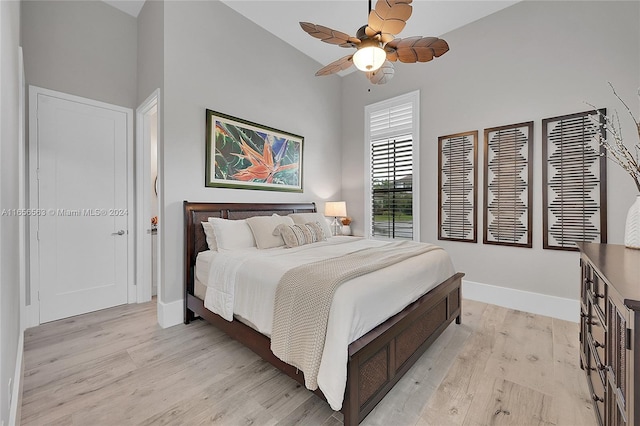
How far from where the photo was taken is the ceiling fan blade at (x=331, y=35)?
214cm

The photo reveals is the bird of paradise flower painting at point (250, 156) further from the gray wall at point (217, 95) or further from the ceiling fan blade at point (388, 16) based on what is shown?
the ceiling fan blade at point (388, 16)

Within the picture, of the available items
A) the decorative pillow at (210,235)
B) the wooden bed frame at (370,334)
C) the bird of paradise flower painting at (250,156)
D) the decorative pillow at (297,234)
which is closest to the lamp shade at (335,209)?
the bird of paradise flower painting at (250,156)

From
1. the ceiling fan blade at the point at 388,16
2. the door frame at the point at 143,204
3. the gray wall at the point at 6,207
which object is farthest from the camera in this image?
the door frame at the point at 143,204

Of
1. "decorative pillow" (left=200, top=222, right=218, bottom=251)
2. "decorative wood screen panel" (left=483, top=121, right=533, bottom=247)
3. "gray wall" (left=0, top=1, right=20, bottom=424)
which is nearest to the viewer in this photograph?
"gray wall" (left=0, top=1, right=20, bottom=424)

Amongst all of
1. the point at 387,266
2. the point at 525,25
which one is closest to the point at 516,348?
the point at 387,266

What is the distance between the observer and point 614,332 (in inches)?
44.1

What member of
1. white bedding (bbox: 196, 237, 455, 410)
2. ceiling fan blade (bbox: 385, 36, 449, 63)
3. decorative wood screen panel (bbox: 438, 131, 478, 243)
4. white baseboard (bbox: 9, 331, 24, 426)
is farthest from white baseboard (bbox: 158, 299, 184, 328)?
decorative wood screen panel (bbox: 438, 131, 478, 243)

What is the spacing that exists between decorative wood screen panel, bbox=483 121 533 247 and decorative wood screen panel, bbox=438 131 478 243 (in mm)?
146

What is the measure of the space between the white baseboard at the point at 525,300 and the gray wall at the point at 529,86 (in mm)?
75

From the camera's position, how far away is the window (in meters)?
4.13

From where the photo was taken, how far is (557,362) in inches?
85.1

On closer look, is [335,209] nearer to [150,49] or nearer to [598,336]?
[150,49]

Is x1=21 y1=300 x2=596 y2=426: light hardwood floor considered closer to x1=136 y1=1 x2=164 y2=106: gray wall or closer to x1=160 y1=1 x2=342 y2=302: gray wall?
x1=160 y1=1 x2=342 y2=302: gray wall

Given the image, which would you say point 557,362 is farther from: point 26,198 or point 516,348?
point 26,198
